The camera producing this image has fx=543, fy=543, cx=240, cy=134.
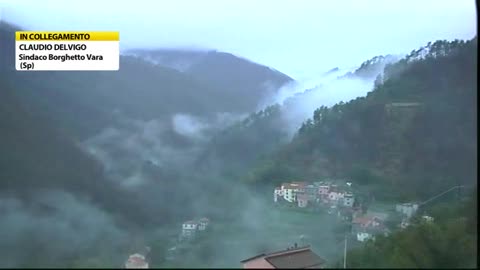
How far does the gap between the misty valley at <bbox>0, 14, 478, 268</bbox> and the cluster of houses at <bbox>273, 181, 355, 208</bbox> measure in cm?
1

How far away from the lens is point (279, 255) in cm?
305

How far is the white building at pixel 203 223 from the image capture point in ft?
15.7

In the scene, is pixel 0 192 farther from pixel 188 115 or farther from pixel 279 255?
pixel 279 255

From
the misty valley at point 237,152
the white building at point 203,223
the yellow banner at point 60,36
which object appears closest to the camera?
the misty valley at point 237,152

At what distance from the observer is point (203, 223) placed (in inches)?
191

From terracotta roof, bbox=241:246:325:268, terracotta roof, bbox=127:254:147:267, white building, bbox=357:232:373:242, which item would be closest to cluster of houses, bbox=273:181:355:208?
white building, bbox=357:232:373:242

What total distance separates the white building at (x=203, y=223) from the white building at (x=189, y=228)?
4 cm

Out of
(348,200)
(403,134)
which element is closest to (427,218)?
(348,200)

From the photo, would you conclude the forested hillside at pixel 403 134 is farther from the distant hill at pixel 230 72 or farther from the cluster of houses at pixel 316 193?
the distant hill at pixel 230 72

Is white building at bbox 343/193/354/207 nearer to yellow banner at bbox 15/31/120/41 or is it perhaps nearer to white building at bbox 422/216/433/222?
white building at bbox 422/216/433/222

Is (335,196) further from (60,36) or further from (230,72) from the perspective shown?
(60,36)

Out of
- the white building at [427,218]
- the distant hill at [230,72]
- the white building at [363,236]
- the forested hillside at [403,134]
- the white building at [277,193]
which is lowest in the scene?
the white building at [363,236]

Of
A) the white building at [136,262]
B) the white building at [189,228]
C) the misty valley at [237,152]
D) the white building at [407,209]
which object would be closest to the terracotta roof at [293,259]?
A: the white building at [136,262]

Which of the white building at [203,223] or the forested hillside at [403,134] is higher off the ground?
the forested hillside at [403,134]
